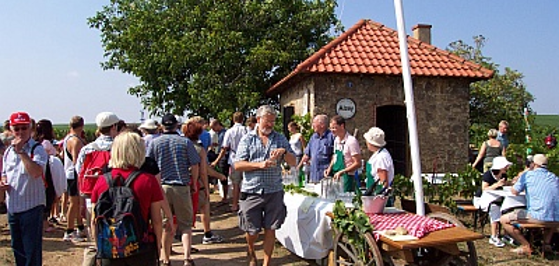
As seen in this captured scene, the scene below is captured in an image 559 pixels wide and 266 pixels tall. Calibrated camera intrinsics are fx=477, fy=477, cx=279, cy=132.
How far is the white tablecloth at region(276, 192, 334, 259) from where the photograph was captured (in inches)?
182

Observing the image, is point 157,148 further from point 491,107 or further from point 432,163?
point 491,107

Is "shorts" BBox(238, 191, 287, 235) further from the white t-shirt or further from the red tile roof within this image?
the red tile roof

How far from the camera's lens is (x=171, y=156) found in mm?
4945

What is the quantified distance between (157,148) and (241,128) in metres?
3.05

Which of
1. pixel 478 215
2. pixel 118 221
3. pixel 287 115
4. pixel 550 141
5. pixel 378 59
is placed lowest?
pixel 478 215

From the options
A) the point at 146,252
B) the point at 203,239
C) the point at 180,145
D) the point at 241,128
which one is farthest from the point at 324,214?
the point at 241,128

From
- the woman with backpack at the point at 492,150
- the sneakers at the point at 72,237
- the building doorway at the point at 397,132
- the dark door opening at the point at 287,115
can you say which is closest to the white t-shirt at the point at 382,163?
the sneakers at the point at 72,237

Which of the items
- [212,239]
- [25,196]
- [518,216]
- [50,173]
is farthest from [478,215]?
[25,196]

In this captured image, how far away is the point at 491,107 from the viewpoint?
1541 cm

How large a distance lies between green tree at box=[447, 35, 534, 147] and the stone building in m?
1.10

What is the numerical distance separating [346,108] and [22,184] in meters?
7.38

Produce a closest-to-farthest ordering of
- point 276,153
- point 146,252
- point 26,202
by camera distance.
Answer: point 146,252 < point 26,202 < point 276,153

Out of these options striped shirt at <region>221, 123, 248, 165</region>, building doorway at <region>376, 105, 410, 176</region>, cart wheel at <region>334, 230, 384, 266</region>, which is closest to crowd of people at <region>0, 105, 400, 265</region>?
cart wheel at <region>334, 230, 384, 266</region>

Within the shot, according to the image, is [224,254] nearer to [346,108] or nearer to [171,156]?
[171,156]
